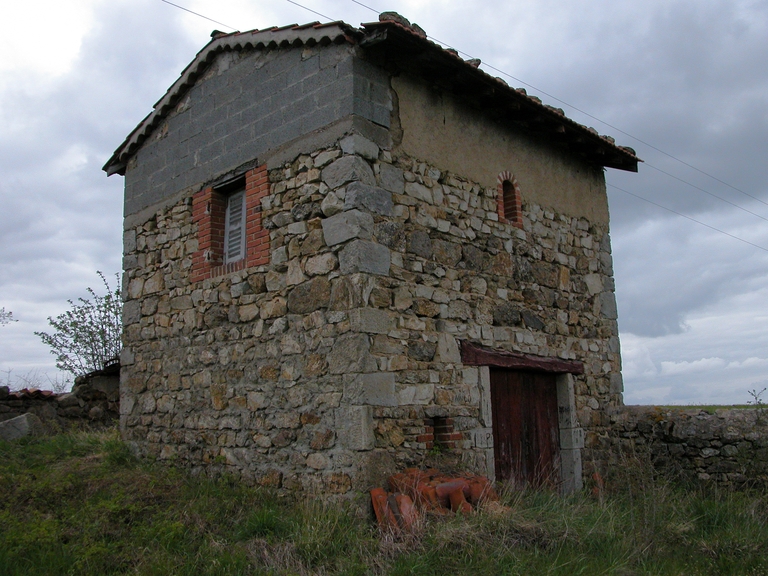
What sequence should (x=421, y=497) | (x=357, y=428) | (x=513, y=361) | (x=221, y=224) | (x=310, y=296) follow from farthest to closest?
(x=221, y=224), (x=513, y=361), (x=310, y=296), (x=357, y=428), (x=421, y=497)

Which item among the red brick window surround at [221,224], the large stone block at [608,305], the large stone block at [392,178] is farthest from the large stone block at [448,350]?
the large stone block at [608,305]

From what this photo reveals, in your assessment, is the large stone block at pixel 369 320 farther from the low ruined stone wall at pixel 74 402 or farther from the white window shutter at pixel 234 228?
the low ruined stone wall at pixel 74 402

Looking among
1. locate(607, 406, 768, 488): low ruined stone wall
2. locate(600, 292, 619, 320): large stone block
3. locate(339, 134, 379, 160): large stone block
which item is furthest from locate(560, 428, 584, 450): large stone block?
locate(339, 134, 379, 160): large stone block

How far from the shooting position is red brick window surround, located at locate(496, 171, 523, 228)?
834cm

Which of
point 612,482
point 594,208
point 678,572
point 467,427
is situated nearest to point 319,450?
point 467,427

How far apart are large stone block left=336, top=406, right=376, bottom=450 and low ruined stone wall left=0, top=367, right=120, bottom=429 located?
20.7 feet

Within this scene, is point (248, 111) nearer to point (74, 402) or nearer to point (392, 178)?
point (392, 178)

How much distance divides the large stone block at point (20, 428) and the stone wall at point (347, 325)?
2029mm

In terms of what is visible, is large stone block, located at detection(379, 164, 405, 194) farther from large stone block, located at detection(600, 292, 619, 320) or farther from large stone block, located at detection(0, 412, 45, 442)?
large stone block, located at detection(0, 412, 45, 442)

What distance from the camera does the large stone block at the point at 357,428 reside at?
615 cm

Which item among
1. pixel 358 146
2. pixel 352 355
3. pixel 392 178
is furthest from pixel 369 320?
pixel 358 146

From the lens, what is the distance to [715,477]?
8273 millimetres

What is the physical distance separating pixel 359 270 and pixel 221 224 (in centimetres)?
257

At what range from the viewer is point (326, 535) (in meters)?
5.52
